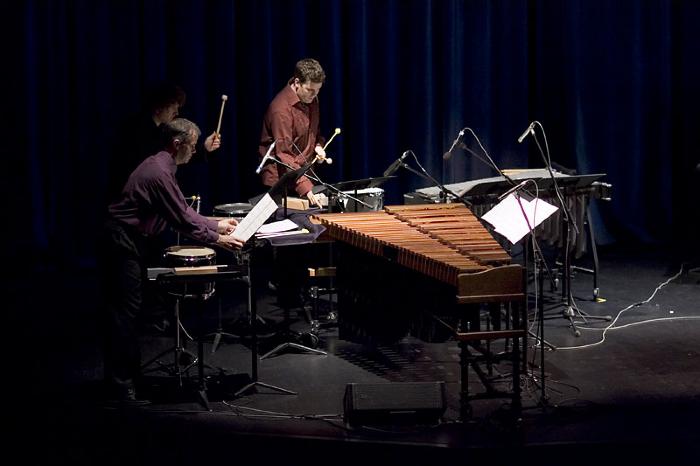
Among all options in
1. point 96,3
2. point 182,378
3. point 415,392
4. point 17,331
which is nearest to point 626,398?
point 415,392

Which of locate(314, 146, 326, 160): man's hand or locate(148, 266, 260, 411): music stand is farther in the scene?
locate(314, 146, 326, 160): man's hand

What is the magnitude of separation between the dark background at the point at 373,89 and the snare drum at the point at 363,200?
1.85 m

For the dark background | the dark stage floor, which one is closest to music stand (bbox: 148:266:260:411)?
the dark stage floor

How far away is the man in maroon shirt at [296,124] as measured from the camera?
8062mm

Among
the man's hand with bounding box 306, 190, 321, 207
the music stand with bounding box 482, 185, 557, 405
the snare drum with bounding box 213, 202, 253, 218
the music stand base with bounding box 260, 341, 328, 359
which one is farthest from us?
the man's hand with bounding box 306, 190, 321, 207

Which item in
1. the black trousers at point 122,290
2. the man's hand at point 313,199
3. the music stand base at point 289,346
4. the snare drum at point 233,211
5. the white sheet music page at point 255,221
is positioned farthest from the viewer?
the man's hand at point 313,199

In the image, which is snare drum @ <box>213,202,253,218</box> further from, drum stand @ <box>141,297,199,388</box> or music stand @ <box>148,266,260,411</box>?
music stand @ <box>148,266,260,411</box>

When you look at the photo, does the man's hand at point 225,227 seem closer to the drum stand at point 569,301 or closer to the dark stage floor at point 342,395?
the dark stage floor at point 342,395

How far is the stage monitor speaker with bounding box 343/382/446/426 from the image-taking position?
588cm

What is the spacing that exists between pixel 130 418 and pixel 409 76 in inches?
188

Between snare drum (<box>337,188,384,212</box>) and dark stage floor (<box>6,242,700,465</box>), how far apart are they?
0.87m

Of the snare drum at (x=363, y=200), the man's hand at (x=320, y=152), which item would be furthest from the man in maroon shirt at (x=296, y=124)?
the snare drum at (x=363, y=200)

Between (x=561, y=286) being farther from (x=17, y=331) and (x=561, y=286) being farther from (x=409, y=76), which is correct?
(x=17, y=331)

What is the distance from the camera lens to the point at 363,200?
785cm
